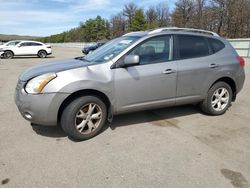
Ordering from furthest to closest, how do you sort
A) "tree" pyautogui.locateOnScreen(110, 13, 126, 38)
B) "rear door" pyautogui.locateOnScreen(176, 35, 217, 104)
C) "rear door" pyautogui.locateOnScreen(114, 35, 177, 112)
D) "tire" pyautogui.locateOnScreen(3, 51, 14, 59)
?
1. "tree" pyautogui.locateOnScreen(110, 13, 126, 38)
2. "tire" pyautogui.locateOnScreen(3, 51, 14, 59)
3. "rear door" pyautogui.locateOnScreen(176, 35, 217, 104)
4. "rear door" pyautogui.locateOnScreen(114, 35, 177, 112)

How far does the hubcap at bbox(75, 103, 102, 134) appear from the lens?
3764mm

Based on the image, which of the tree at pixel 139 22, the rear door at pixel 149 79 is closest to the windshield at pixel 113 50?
the rear door at pixel 149 79

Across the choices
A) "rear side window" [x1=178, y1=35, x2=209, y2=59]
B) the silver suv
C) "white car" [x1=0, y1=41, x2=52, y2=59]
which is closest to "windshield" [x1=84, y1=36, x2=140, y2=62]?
the silver suv

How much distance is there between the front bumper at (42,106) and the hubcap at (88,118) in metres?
0.36

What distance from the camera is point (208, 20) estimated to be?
42875 mm

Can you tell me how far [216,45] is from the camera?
16.1 ft

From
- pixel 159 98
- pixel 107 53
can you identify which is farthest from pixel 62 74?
pixel 159 98

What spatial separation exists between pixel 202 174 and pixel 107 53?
8.40ft

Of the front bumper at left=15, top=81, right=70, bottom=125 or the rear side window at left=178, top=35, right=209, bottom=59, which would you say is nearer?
the front bumper at left=15, top=81, right=70, bottom=125

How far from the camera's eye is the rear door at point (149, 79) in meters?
3.96

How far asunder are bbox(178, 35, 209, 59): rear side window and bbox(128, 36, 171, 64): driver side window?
29cm

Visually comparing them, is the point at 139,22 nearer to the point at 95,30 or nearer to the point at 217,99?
the point at 95,30

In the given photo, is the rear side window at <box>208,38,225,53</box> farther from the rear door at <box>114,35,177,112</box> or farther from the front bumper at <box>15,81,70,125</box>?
the front bumper at <box>15,81,70,125</box>

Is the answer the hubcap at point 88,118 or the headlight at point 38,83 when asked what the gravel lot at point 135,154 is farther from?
the headlight at point 38,83
